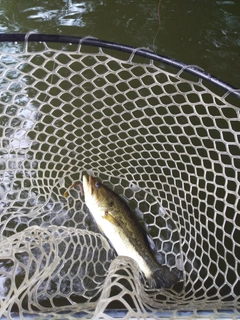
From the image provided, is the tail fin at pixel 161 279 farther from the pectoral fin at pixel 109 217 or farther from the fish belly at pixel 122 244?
the pectoral fin at pixel 109 217

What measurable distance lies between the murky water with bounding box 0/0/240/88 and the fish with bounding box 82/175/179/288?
2.07 meters

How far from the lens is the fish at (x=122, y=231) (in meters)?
2.10

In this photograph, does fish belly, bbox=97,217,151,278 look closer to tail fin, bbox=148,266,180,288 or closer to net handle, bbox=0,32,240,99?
tail fin, bbox=148,266,180,288

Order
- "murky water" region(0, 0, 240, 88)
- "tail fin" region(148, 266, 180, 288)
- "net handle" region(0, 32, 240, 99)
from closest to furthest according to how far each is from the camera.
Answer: "net handle" region(0, 32, 240, 99) → "tail fin" region(148, 266, 180, 288) → "murky water" region(0, 0, 240, 88)

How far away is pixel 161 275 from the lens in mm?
2105

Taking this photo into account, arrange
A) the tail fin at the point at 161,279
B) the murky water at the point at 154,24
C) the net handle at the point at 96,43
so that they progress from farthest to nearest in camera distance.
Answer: the murky water at the point at 154,24 < the tail fin at the point at 161,279 < the net handle at the point at 96,43

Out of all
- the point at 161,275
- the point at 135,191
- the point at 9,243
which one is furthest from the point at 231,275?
the point at 9,243

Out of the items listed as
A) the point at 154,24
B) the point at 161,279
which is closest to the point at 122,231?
the point at 161,279

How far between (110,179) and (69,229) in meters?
0.59

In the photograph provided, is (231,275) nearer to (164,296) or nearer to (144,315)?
(164,296)

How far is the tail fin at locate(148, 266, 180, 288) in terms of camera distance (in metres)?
2.09

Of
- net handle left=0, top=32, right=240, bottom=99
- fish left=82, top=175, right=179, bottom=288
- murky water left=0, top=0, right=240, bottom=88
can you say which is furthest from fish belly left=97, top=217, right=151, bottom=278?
murky water left=0, top=0, right=240, bottom=88

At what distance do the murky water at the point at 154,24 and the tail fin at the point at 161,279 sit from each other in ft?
7.20

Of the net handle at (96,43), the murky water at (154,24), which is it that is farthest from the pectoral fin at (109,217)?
the murky water at (154,24)
